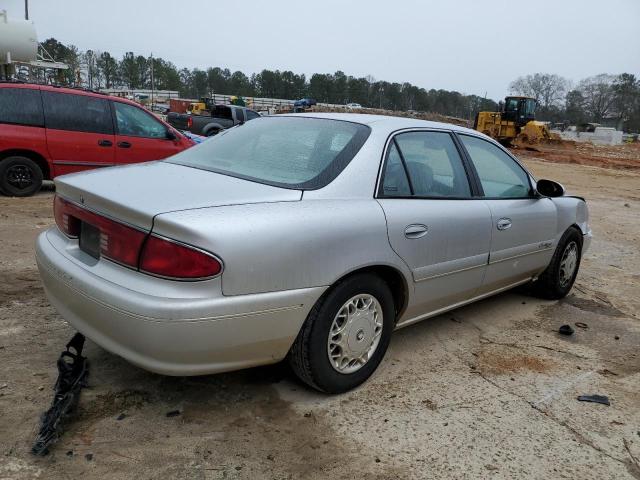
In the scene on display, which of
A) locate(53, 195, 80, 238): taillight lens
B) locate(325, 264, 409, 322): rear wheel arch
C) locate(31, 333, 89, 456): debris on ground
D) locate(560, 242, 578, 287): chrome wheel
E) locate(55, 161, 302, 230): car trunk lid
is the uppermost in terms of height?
locate(55, 161, 302, 230): car trunk lid

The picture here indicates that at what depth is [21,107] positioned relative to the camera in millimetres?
7543

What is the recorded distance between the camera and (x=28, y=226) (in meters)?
6.30

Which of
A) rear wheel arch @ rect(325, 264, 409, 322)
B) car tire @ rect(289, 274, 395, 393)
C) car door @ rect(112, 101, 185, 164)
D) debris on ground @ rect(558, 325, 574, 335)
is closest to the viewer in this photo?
car tire @ rect(289, 274, 395, 393)

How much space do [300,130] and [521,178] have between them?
1964 millimetres

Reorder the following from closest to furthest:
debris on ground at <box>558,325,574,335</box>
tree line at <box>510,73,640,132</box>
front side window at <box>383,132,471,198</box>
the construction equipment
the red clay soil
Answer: front side window at <box>383,132,471,198</box>, debris on ground at <box>558,325,574,335</box>, the red clay soil, the construction equipment, tree line at <box>510,73,640,132</box>

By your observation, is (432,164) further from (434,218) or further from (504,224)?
(504,224)

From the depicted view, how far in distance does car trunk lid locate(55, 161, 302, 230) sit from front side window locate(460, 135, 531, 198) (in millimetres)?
1741

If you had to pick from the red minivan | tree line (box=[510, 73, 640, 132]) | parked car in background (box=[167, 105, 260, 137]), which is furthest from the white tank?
tree line (box=[510, 73, 640, 132])

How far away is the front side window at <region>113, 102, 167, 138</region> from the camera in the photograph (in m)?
8.34

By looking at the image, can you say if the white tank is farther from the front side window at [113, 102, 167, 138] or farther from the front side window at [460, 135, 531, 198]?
the front side window at [460, 135, 531, 198]

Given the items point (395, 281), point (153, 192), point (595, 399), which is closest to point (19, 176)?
point (153, 192)

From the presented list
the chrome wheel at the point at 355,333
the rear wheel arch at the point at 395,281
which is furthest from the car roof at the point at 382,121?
the chrome wheel at the point at 355,333

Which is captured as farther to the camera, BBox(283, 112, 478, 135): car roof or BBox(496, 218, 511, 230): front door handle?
BBox(496, 218, 511, 230): front door handle

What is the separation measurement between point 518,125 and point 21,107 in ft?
93.1
